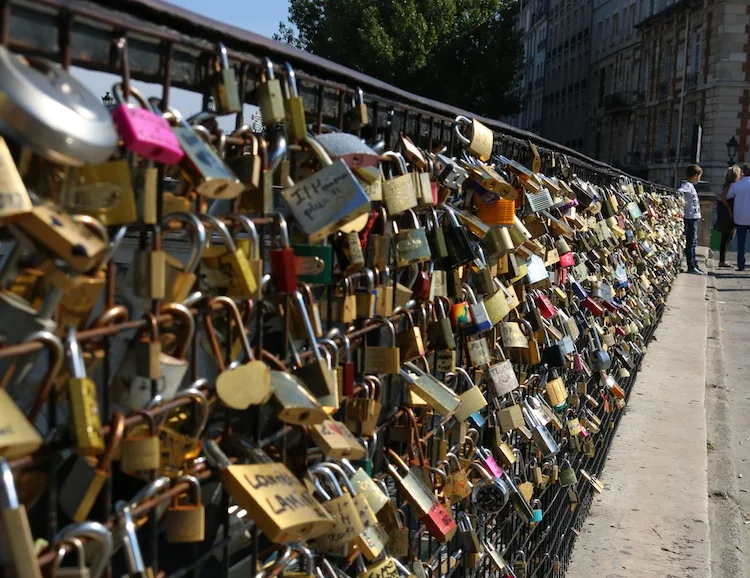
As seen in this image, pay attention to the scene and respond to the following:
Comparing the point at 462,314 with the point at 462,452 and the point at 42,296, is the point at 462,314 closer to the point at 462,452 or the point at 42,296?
the point at 462,452

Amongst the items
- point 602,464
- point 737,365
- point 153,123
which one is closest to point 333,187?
point 153,123

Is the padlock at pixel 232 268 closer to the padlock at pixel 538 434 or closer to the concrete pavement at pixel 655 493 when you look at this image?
the padlock at pixel 538 434

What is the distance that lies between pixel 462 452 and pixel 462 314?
0.35m

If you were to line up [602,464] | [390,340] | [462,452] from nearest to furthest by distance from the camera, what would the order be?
[390,340] < [462,452] < [602,464]

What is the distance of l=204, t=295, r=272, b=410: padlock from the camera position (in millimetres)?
1173

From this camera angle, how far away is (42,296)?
35.9 inches

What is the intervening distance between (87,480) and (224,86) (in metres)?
0.46

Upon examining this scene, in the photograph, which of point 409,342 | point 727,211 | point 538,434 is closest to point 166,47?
point 409,342

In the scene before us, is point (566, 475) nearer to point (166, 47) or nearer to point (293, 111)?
point (293, 111)

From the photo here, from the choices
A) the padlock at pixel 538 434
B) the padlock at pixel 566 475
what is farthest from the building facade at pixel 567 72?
the padlock at pixel 538 434

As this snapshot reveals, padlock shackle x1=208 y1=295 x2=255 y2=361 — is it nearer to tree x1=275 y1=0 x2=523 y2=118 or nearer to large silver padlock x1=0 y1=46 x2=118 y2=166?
large silver padlock x1=0 y1=46 x2=118 y2=166

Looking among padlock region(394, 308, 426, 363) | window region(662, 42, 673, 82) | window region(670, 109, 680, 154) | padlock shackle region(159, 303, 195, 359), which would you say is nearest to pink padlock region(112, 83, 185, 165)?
padlock shackle region(159, 303, 195, 359)

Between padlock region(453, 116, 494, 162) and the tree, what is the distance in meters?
41.5

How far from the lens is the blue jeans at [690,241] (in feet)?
50.8
